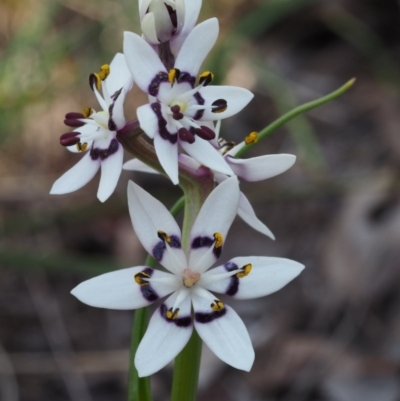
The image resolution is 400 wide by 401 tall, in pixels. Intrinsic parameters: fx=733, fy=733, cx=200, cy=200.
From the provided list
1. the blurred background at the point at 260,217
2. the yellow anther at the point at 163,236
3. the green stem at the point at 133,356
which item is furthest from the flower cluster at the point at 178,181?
the blurred background at the point at 260,217

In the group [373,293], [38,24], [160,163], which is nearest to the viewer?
[160,163]

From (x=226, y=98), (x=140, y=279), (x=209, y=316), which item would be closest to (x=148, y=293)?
(x=140, y=279)

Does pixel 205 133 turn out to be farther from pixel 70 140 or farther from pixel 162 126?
pixel 70 140

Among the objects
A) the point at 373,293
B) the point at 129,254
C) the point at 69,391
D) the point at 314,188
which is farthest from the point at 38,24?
the point at 373,293

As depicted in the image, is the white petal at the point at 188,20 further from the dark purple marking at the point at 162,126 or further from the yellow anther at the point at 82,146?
the yellow anther at the point at 82,146

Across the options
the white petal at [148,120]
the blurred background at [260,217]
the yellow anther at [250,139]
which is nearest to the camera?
the white petal at [148,120]

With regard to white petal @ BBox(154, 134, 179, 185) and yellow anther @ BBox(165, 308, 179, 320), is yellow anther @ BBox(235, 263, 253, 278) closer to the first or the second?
yellow anther @ BBox(165, 308, 179, 320)

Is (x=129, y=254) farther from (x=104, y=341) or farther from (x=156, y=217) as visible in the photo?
(x=156, y=217)
